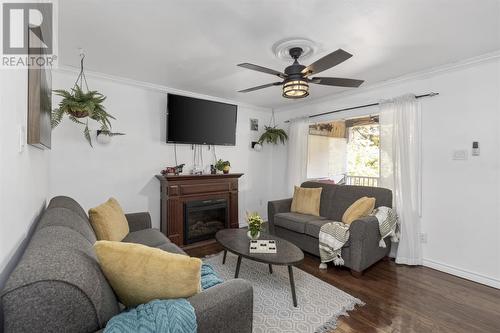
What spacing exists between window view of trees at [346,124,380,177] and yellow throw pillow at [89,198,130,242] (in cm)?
563

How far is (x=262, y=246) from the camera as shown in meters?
2.57

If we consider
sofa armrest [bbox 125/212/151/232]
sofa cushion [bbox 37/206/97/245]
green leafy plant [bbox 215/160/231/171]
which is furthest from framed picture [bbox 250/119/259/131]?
sofa cushion [bbox 37/206/97/245]

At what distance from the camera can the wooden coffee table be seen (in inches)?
88.5

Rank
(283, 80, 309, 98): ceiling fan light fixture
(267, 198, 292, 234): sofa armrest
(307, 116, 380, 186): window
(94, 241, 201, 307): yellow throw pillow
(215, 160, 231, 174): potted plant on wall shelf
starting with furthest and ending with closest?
(307, 116, 380, 186): window, (215, 160, 231, 174): potted plant on wall shelf, (267, 198, 292, 234): sofa armrest, (283, 80, 309, 98): ceiling fan light fixture, (94, 241, 201, 307): yellow throw pillow

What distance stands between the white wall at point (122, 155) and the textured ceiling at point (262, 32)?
0.47 metres

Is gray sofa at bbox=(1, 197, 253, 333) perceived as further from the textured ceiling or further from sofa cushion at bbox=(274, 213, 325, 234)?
sofa cushion at bbox=(274, 213, 325, 234)

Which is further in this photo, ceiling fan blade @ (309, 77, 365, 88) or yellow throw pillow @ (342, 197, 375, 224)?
yellow throw pillow @ (342, 197, 375, 224)

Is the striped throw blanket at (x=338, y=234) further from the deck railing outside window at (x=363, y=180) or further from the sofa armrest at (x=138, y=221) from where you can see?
the deck railing outside window at (x=363, y=180)

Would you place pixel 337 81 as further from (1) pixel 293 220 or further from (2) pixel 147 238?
(2) pixel 147 238

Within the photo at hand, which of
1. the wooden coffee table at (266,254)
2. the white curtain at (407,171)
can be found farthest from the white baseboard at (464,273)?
the wooden coffee table at (266,254)

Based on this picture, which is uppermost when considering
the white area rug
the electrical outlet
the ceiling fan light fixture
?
the ceiling fan light fixture

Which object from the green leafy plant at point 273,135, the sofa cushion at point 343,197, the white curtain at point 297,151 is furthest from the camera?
the green leafy plant at point 273,135

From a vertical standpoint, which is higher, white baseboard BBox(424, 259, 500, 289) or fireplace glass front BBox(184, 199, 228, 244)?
fireplace glass front BBox(184, 199, 228, 244)

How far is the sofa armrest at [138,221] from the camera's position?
9.55 ft
